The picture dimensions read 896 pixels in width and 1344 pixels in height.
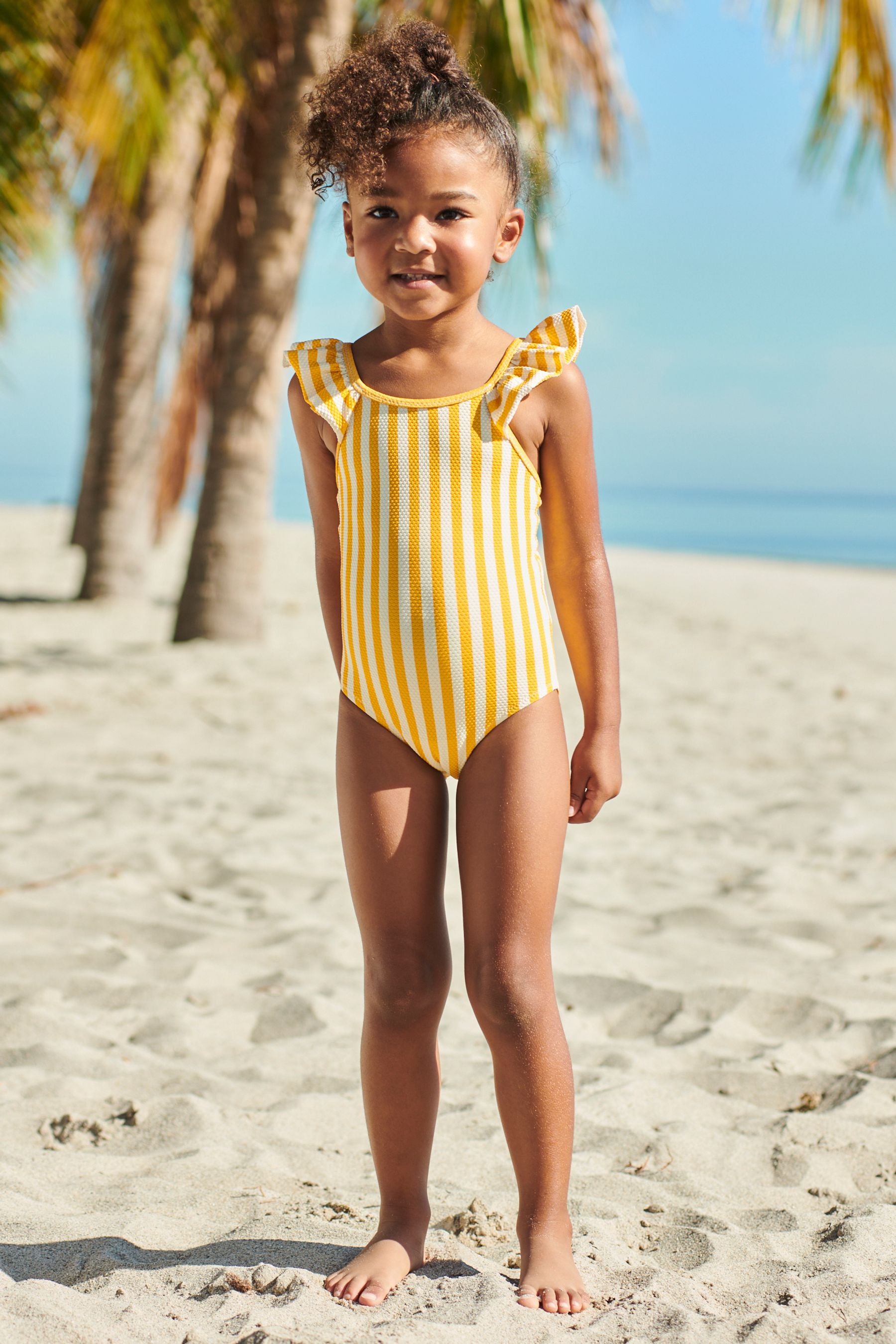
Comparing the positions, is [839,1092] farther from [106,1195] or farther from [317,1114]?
[106,1195]

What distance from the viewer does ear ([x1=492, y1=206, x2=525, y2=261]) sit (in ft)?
5.96

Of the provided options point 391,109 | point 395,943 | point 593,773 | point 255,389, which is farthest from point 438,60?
point 255,389

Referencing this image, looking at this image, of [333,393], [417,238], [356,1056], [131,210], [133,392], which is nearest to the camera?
[417,238]

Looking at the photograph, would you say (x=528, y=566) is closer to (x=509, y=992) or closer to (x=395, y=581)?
(x=395, y=581)

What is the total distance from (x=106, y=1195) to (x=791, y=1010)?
1.67 metres

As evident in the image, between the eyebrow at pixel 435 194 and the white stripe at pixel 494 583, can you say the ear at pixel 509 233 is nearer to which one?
the eyebrow at pixel 435 194

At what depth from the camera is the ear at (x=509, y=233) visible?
182cm

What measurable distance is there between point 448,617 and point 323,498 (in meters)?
0.34

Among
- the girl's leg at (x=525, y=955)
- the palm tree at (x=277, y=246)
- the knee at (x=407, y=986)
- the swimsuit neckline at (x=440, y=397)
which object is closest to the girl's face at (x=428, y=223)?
the swimsuit neckline at (x=440, y=397)

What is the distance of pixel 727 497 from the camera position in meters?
108

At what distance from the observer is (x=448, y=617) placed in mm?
1728

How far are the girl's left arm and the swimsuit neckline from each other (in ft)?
0.33

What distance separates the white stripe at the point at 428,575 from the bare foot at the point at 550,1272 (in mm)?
772

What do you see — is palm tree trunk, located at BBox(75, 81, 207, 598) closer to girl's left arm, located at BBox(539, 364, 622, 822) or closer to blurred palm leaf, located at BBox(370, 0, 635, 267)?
blurred palm leaf, located at BBox(370, 0, 635, 267)
